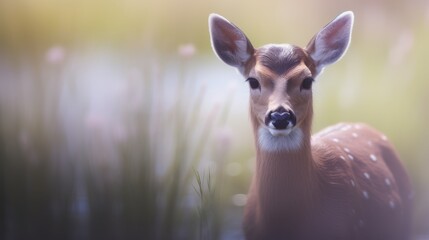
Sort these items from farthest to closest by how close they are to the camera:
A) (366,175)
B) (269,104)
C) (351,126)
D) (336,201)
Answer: (351,126)
(366,175)
(336,201)
(269,104)

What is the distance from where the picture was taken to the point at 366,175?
8.91 feet

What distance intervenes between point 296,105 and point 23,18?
1.25 m

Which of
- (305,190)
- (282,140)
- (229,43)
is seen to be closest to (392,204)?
(305,190)

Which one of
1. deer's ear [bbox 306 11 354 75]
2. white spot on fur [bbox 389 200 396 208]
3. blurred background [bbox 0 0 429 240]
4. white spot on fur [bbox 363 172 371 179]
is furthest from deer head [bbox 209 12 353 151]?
white spot on fur [bbox 389 200 396 208]

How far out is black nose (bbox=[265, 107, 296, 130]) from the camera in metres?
2.28

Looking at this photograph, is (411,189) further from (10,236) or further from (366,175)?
(10,236)

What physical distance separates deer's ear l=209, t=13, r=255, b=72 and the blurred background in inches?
9.1

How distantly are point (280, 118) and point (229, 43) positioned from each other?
40 cm

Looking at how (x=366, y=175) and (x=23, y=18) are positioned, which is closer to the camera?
(x=366, y=175)

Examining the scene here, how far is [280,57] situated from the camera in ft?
7.98

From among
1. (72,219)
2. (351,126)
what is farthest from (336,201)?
(72,219)

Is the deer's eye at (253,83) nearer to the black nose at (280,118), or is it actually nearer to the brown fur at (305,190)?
the brown fur at (305,190)

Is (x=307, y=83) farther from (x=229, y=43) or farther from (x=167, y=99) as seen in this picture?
(x=167, y=99)

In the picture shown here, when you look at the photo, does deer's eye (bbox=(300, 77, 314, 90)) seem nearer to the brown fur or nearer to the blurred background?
the brown fur
